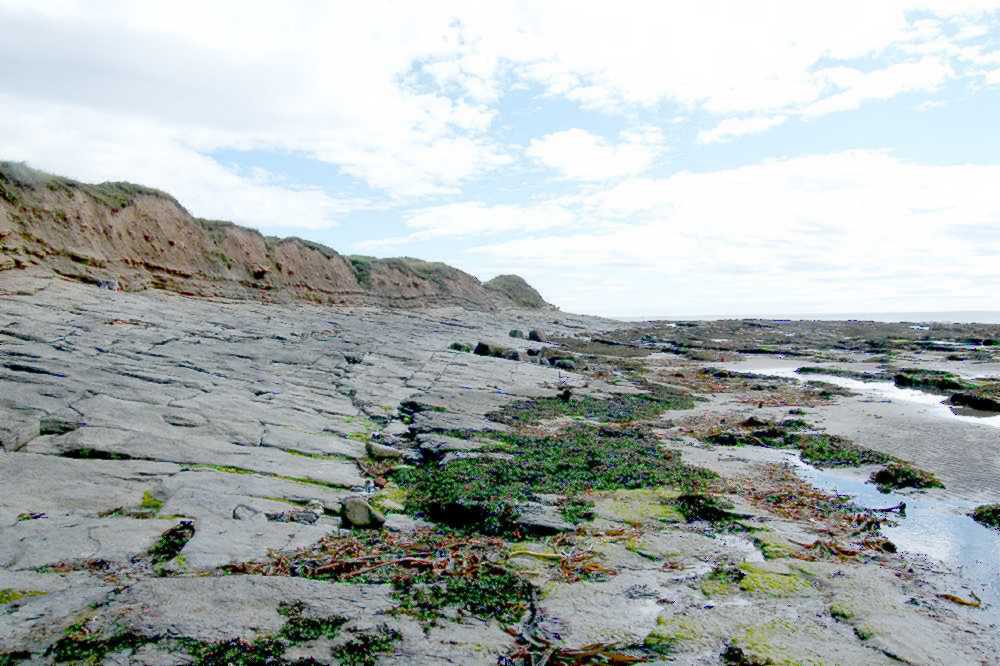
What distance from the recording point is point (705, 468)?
9.73 meters

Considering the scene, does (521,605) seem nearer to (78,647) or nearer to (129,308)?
(78,647)

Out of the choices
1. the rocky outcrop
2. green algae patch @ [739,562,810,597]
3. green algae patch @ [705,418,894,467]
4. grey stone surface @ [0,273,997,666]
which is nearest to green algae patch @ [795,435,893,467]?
green algae patch @ [705,418,894,467]

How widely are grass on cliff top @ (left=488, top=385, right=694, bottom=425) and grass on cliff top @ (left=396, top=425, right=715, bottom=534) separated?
1700 millimetres

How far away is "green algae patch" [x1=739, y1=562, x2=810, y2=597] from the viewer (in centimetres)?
534

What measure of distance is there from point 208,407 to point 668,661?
25.9ft

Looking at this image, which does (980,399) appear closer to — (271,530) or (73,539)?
(271,530)

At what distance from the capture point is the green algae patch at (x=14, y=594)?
13.6 ft

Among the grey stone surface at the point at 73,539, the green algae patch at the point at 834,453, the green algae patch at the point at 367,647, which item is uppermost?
the grey stone surface at the point at 73,539

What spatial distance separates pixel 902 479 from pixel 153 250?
27.8 metres

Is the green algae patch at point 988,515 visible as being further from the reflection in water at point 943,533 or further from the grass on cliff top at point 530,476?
the grass on cliff top at point 530,476

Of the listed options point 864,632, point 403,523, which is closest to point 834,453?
point 864,632

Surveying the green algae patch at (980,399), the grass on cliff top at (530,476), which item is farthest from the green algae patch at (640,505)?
the green algae patch at (980,399)

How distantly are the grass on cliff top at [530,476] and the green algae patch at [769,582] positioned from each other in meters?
2.10

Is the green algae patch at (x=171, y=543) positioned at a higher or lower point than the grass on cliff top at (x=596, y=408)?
higher
